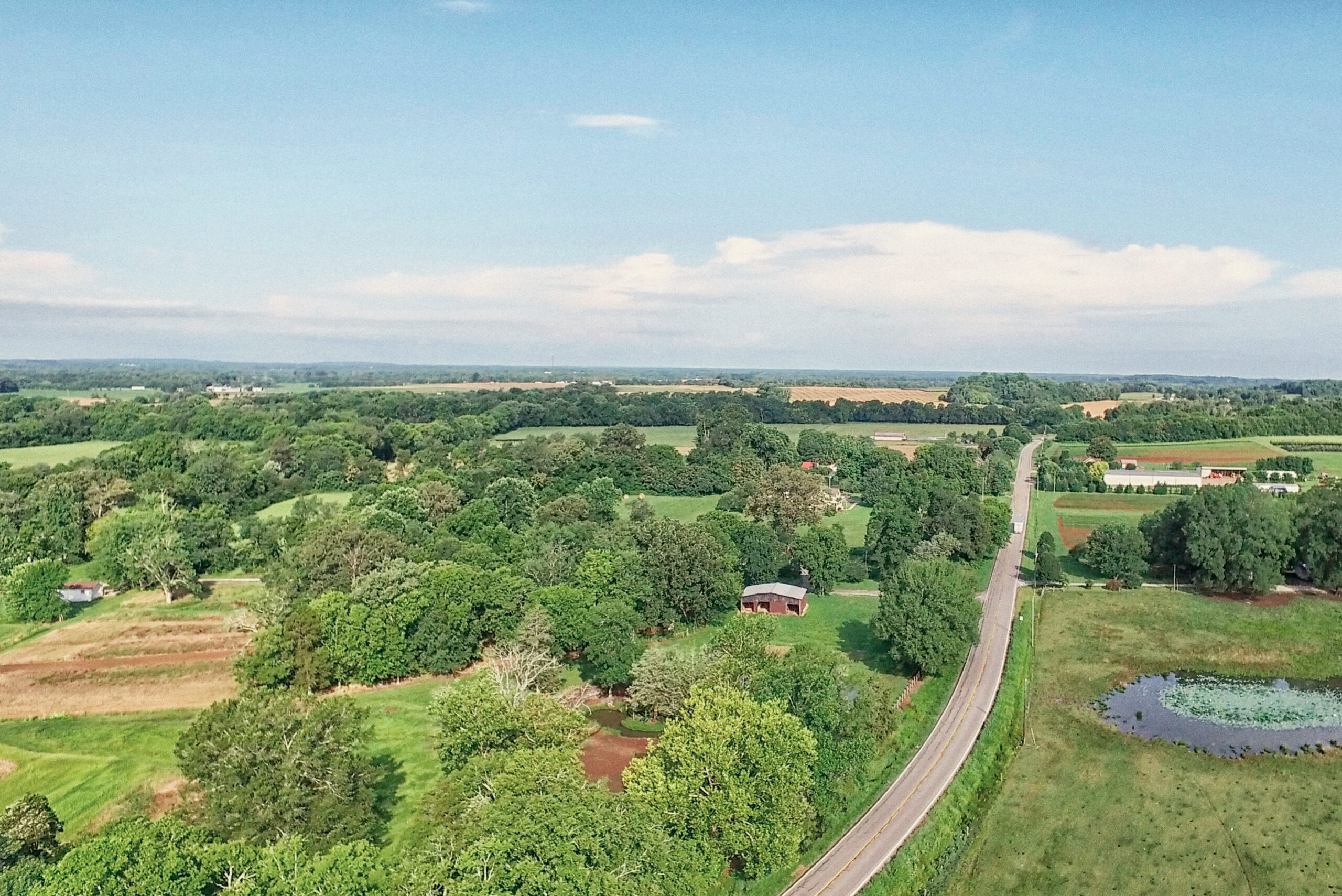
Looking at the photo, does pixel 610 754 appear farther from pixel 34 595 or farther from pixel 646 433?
pixel 646 433

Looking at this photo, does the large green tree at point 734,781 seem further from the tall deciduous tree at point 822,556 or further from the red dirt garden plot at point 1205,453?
the red dirt garden plot at point 1205,453

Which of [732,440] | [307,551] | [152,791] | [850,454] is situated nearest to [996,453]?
[850,454]

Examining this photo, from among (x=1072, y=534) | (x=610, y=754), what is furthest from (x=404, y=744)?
(x=1072, y=534)

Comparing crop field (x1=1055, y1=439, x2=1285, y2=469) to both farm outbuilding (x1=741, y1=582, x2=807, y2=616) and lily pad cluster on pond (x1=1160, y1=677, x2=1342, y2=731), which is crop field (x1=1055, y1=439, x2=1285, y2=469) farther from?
farm outbuilding (x1=741, y1=582, x2=807, y2=616)

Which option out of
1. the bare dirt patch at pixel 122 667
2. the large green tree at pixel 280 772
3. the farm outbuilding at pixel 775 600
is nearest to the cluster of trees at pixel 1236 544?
the farm outbuilding at pixel 775 600

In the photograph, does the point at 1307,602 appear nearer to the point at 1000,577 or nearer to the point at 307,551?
the point at 1000,577
